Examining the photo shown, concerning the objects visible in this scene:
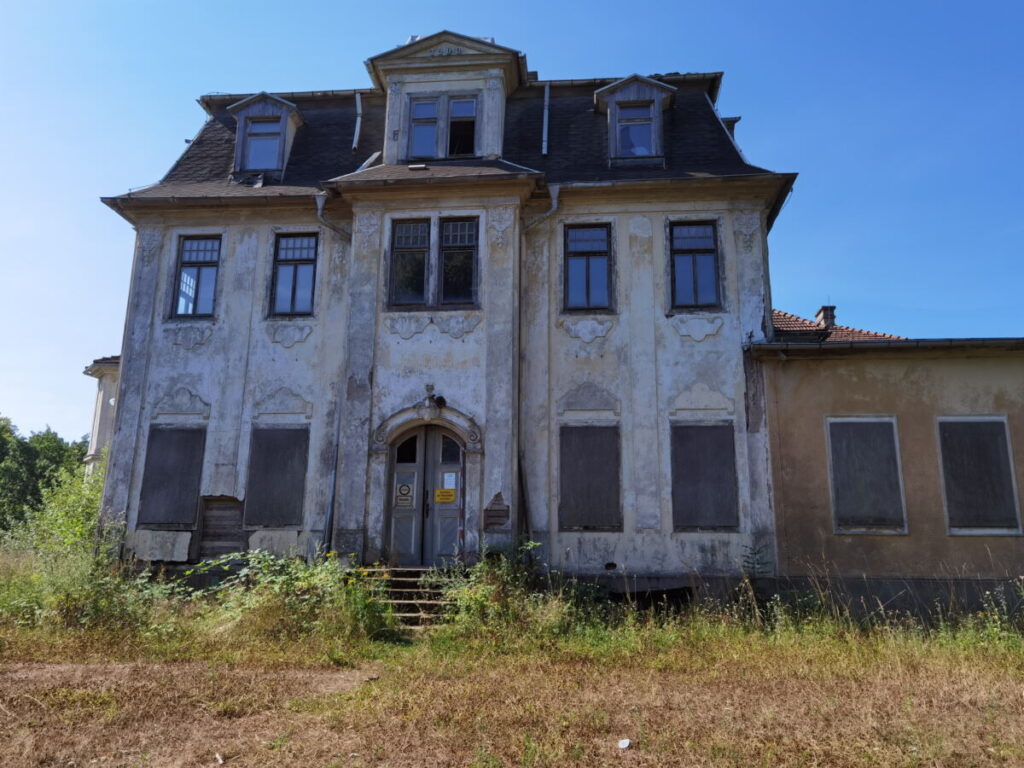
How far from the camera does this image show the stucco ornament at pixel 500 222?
12898 millimetres

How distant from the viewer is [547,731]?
216 inches

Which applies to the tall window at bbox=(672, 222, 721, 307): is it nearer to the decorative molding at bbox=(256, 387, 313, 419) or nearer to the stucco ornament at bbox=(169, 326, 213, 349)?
the decorative molding at bbox=(256, 387, 313, 419)

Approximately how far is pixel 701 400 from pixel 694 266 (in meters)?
2.35

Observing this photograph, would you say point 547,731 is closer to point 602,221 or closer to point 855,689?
point 855,689

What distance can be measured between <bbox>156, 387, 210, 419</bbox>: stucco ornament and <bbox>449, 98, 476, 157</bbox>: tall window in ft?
20.3

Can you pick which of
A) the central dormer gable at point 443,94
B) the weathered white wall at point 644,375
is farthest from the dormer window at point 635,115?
the central dormer gable at point 443,94

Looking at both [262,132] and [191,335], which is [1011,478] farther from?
[262,132]

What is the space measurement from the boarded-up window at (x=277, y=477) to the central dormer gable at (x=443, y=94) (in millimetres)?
5311

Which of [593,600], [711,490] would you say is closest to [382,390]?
[593,600]

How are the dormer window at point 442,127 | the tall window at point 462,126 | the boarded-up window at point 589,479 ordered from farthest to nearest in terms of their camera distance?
the tall window at point 462,126
the dormer window at point 442,127
the boarded-up window at point 589,479

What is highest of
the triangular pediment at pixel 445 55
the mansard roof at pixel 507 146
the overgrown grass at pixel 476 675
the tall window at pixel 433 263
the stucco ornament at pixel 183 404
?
the triangular pediment at pixel 445 55

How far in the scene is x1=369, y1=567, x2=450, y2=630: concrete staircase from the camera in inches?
413

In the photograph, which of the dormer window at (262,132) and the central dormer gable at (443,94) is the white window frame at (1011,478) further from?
the dormer window at (262,132)

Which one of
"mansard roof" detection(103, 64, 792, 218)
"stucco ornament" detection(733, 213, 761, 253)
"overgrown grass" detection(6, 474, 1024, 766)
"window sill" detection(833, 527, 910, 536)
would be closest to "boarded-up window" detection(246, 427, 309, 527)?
"overgrown grass" detection(6, 474, 1024, 766)
